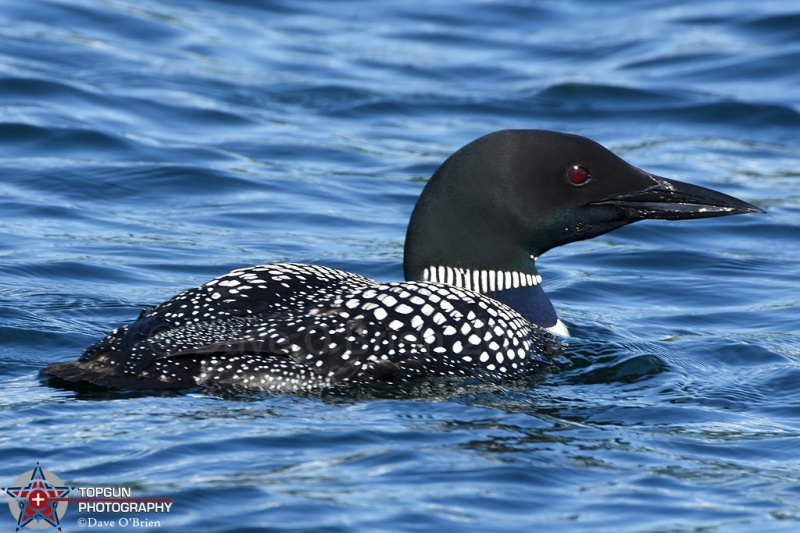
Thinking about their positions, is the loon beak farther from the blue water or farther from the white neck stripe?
the blue water

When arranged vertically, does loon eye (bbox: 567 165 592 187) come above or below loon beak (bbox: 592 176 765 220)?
above

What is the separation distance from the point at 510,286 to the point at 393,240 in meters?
2.40

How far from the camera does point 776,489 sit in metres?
3.99

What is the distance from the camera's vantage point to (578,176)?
543 centimetres

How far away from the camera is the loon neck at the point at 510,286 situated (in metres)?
5.44

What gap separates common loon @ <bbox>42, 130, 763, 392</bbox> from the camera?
452cm

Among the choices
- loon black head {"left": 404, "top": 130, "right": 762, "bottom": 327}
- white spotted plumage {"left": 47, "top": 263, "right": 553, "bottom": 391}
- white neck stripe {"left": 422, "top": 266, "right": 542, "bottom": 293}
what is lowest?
white spotted plumage {"left": 47, "top": 263, "right": 553, "bottom": 391}

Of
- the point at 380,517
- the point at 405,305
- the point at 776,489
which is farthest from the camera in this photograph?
the point at 405,305

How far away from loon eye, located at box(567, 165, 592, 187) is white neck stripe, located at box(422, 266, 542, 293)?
1.42ft

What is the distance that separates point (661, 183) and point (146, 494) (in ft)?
8.90

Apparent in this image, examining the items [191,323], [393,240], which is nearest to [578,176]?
[191,323]

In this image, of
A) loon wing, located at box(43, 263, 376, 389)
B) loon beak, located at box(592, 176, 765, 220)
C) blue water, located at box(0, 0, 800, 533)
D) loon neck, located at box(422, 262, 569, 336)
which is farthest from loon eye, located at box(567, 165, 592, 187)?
loon wing, located at box(43, 263, 376, 389)

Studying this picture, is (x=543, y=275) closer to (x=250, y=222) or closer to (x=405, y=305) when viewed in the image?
(x=250, y=222)

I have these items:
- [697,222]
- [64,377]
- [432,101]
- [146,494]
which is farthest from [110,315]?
[432,101]
